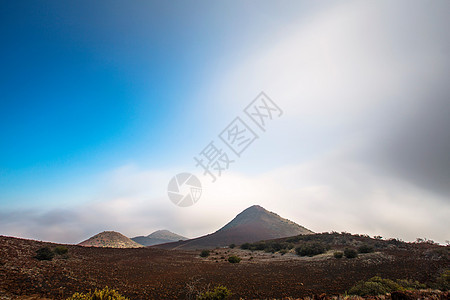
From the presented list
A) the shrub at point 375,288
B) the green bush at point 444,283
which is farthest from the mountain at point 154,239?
the green bush at point 444,283

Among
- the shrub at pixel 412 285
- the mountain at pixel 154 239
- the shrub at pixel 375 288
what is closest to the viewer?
the shrub at pixel 375 288

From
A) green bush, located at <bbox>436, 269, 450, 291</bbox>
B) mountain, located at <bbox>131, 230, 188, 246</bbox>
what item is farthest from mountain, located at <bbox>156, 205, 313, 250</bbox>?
green bush, located at <bbox>436, 269, 450, 291</bbox>

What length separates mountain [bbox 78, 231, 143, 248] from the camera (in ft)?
177

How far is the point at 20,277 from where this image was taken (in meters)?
11.4

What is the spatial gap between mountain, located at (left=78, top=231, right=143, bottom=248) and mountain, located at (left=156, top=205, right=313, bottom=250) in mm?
12655

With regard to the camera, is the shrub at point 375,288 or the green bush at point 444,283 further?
the green bush at point 444,283

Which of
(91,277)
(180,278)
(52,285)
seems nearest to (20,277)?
(52,285)

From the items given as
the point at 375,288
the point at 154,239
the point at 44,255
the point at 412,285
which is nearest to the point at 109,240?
the point at 44,255

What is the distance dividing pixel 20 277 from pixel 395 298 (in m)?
16.9

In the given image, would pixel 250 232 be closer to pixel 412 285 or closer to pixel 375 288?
pixel 412 285

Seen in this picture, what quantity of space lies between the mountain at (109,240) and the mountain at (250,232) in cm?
1266

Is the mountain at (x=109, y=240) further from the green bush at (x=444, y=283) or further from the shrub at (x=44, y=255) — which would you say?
the green bush at (x=444, y=283)

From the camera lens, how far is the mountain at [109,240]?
53.8 metres

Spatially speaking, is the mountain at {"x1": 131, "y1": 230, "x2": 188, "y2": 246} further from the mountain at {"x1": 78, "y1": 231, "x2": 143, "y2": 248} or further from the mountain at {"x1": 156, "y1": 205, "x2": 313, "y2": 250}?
the mountain at {"x1": 78, "y1": 231, "x2": 143, "y2": 248}
